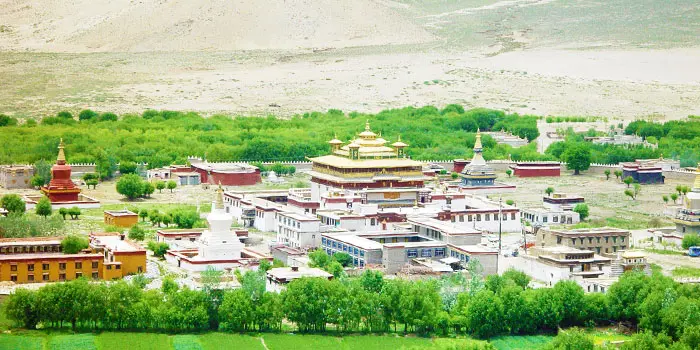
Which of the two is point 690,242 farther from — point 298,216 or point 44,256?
point 44,256

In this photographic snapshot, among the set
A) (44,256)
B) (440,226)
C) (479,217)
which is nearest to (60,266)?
(44,256)

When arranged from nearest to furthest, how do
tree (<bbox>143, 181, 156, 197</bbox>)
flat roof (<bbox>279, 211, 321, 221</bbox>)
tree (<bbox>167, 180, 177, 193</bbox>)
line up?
flat roof (<bbox>279, 211, 321, 221</bbox>), tree (<bbox>143, 181, 156, 197</bbox>), tree (<bbox>167, 180, 177, 193</bbox>)

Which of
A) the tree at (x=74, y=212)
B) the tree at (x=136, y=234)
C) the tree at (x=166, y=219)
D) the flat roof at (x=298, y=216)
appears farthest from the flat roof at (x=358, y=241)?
the tree at (x=74, y=212)

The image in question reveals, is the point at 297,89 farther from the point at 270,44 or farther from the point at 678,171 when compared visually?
the point at 678,171

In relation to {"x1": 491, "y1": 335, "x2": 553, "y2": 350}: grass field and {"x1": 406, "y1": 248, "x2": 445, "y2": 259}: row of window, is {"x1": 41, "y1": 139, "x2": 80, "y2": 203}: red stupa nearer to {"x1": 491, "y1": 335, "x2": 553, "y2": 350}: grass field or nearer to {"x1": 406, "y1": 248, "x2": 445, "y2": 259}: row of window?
{"x1": 406, "y1": 248, "x2": 445, "y2": 259}: row of window

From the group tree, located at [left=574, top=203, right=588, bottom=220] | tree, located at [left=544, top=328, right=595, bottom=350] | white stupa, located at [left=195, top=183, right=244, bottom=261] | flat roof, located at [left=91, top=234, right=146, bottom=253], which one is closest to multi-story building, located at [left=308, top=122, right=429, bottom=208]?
tree, located at [left=574, top=203, right=588, bottom=220]

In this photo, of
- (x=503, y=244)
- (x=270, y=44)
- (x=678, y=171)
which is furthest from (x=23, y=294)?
(x=270, y=44)
